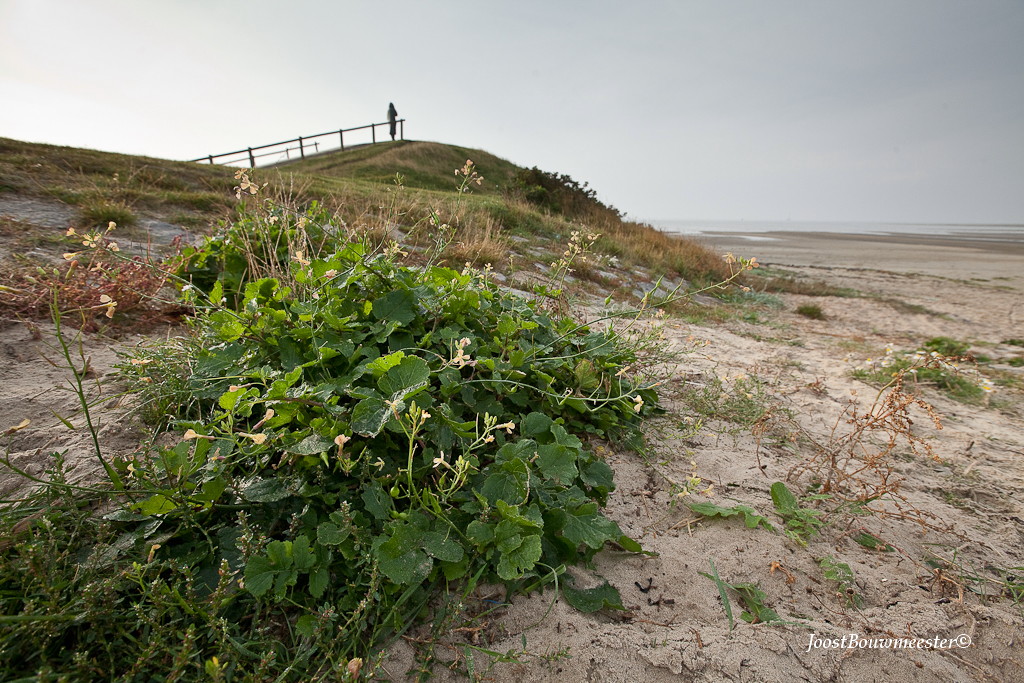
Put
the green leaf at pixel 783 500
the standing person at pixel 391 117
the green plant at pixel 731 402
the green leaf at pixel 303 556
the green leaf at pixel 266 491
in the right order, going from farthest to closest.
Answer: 1. the standing person at pixel 391 117
2. the green plant at pixel 731 402
3. the green leaf at pixel 783 500
4. the green leaf at pixel 266 491
5. the green leaf at pixel 303 556

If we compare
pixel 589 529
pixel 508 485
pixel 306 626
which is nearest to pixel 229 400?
pixel 306 626

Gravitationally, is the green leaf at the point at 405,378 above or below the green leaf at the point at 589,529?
above

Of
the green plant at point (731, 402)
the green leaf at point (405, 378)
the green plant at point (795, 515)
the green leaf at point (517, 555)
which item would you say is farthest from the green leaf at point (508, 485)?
the green plant at point (731, 402)

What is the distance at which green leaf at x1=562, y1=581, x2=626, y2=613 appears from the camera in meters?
1.36

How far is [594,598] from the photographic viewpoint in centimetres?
138

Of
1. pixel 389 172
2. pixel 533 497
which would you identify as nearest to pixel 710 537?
pixel 533 497

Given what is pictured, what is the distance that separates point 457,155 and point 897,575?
80.6ft

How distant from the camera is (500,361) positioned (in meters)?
1.83

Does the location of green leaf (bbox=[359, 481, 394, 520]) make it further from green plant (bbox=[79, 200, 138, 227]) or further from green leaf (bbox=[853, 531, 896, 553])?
green plant (bbox=[79, 200, 138, 227])

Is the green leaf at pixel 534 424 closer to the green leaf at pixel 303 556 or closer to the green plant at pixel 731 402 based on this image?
the green leaf at pixel 303 556

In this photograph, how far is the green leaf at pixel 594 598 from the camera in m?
1.36

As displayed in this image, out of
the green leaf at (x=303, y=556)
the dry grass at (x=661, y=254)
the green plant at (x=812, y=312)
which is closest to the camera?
the green leaf at (x=303, y=556)

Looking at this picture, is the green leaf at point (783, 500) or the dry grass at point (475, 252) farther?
the dry grass at point (475, 252)

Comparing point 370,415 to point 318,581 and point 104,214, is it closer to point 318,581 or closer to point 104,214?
point 318,581
